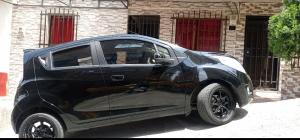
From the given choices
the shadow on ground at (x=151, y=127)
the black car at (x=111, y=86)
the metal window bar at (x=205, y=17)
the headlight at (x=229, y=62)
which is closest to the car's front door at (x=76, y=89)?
the black car at (x=111, y=86)

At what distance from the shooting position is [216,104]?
7.00 meters

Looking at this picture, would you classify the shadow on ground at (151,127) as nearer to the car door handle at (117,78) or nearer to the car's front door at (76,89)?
the car's front door at (76,89)

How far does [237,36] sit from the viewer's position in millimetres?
12758

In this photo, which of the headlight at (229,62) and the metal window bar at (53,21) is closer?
the headlight at (229,62)

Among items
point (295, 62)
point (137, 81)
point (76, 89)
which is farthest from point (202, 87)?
point (295, 62)

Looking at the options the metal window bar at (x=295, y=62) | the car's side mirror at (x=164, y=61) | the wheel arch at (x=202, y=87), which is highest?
the car's side mirror at (x=164, y=61)

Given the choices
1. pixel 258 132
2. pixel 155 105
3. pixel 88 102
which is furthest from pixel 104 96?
pixel 258 132

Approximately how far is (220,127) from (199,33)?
6.73 m

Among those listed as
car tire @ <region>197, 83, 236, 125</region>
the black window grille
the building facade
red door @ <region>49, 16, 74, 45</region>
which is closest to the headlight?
car tire @ <region>197, 83, 236, 125</region>

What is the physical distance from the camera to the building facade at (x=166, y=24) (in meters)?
12.6

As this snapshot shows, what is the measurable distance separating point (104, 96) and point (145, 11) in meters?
7.34

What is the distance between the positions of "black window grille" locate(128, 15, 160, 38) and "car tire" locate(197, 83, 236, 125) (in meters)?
6.72

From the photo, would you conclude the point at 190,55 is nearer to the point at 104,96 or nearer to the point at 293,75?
the point at 104,96

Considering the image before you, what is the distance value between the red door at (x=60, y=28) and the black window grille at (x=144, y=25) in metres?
1.98
